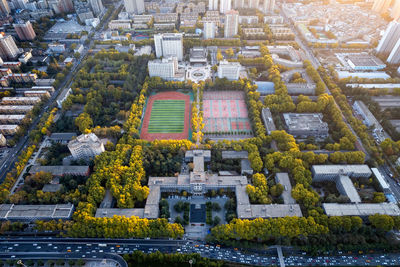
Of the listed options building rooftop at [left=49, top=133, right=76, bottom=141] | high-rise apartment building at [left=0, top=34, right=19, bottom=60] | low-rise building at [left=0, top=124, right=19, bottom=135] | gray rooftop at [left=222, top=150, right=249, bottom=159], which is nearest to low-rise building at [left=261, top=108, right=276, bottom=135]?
gray rooftop at [left=222, top=150, right=249, bottom=159]

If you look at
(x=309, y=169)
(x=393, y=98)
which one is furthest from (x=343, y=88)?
(x=309, y=169)

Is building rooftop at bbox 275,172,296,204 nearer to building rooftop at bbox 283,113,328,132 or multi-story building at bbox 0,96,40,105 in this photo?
building rooftop at bbox 283,113,328,132

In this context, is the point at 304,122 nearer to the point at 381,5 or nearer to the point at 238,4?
the point at 238,4

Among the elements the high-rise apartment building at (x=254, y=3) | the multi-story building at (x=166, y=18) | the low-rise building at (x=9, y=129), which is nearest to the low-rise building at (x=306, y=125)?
the low-rise building at (x=9, y=129)

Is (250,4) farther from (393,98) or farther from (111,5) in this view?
(393,98)

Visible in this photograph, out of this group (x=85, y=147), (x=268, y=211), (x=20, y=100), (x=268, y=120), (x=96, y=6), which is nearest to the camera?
(x=268, y=211)

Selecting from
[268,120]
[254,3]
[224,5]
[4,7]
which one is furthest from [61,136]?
[254,3]

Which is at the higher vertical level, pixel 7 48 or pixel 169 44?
pixel 169 44

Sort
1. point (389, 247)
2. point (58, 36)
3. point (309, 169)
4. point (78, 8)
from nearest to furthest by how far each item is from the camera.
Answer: point (389, 247) < point (309, 169) < point (58, 36) < point (78, 8)
